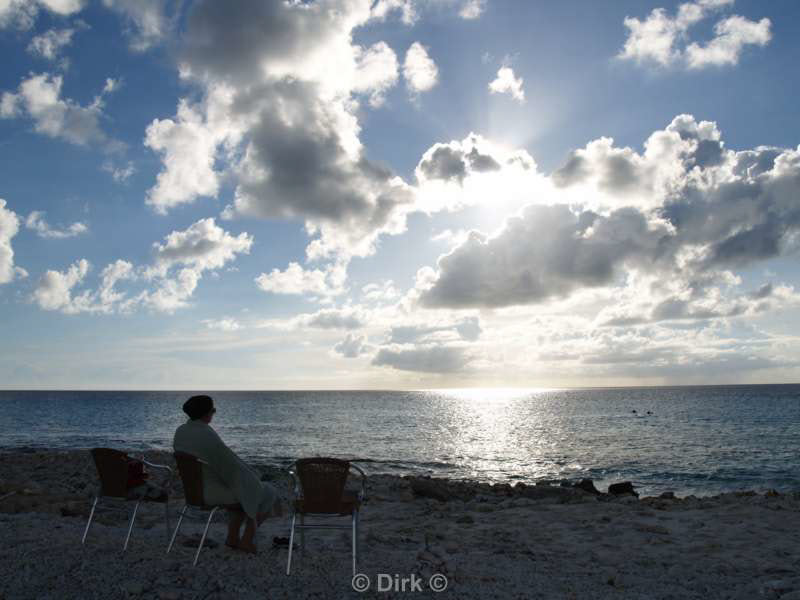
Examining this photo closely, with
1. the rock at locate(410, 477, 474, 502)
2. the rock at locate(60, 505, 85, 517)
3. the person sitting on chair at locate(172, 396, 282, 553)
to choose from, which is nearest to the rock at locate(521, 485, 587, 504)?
the rock at locate(410, 477, 474, 502)

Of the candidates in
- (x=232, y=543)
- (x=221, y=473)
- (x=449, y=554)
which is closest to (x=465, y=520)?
(x=449, y=554)

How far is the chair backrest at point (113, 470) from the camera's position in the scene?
6.24 m

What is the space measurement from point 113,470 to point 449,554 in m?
4.08

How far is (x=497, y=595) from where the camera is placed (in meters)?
4.98

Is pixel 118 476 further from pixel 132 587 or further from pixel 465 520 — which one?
pixel 465 520

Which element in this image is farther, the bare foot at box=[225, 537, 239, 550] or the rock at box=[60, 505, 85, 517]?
the rock at box=[60, 505, 85, 517]

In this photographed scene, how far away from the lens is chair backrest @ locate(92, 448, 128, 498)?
6.24 meters

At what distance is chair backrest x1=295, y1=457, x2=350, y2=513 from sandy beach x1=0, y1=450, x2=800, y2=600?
0.58m

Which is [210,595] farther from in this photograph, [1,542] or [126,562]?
[1,542]

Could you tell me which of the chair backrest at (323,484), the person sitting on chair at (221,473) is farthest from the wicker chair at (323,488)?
the person sitting on chair at (221,473)

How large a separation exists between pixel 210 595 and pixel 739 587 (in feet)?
17.2

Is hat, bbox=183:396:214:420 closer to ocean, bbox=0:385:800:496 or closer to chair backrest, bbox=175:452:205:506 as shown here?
chair backrest, bbox=175:452:205:506

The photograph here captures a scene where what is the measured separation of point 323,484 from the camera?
5469 millimetres

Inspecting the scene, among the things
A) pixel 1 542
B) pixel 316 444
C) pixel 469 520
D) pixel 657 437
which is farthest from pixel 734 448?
pixel 1 542
